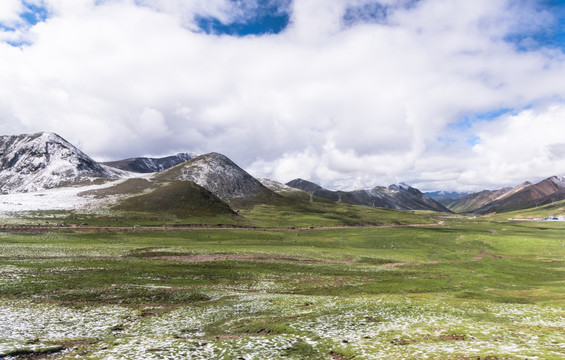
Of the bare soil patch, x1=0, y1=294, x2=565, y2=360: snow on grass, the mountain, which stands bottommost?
the bare soil patch

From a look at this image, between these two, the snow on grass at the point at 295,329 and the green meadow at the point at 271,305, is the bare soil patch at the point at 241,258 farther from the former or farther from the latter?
the snow on grass at the point at 295,329

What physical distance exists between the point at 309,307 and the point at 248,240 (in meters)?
76.3

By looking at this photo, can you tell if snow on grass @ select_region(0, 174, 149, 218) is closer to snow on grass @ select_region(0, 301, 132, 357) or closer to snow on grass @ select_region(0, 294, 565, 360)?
snow on grass @ select_region(0, 301, 132, 357)

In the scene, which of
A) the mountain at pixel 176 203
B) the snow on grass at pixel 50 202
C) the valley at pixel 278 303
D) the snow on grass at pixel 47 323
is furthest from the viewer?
the mountain at pixel 176 203

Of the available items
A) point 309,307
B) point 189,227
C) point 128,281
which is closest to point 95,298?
point 128,281

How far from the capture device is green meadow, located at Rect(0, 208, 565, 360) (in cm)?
2044

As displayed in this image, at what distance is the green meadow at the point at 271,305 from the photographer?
805 inches

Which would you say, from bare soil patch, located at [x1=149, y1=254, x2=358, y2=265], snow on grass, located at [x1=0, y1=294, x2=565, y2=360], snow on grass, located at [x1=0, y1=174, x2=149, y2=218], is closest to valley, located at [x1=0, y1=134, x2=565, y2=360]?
snow on grass, located at [x1=0, y1=294, x2=565, y2=360]

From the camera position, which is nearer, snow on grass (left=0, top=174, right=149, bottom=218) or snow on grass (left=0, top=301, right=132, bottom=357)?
snow on grass (left=0, top=301, right=132, bottom=357)

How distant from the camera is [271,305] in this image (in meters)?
34.8

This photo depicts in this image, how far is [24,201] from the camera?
513 feet

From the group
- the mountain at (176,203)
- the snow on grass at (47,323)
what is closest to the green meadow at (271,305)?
the snow on grass at (47,323)

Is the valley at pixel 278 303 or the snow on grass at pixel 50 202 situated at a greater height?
the snow on grass at pixel 50 202

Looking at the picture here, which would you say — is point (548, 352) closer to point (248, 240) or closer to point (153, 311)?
point (153, 311)
